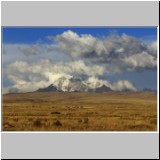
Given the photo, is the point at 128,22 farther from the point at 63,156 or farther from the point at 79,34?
the point at 79,34

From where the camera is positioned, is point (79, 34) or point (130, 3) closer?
point (130, 3)

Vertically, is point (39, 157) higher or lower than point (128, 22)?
A: lower

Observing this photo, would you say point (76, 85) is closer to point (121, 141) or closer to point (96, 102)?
point (96, 102)

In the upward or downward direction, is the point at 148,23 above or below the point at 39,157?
above

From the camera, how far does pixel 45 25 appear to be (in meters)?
11.2

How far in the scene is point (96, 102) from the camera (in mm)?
51438

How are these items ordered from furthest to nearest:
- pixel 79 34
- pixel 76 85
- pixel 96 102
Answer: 1. pixel 96 102
2. pixel 76 85
3. pixel 79 34

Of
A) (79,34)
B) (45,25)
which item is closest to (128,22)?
(45,25)

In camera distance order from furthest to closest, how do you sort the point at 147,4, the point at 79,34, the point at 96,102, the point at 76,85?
the point at 96,102 → the point at 76,85 → the point at 79,34 → the point at 147,4

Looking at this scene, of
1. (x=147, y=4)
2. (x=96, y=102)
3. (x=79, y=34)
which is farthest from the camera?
(x=96, y=102)

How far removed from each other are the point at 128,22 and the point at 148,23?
0.43m

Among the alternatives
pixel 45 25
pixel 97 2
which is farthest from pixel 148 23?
pixel 45 25

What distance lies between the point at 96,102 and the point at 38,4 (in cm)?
4058

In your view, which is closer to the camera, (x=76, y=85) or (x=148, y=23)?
(x=148, y=23)
